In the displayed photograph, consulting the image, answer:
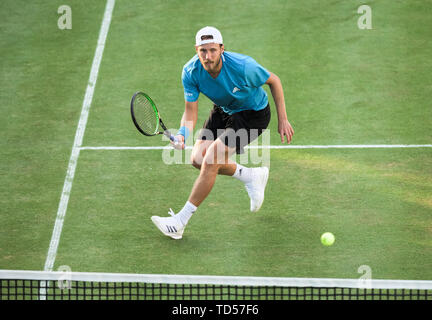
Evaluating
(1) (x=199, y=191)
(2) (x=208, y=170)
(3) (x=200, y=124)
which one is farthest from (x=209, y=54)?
(3) (x=200, y=124)

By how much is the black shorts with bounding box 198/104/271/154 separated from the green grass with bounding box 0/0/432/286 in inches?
28.6

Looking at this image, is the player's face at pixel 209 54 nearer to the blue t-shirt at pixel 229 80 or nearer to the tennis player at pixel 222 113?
the tennis player at pixel 222 113

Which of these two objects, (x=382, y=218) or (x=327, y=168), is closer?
(x=382, y=218)

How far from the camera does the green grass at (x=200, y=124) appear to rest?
644 centimetres

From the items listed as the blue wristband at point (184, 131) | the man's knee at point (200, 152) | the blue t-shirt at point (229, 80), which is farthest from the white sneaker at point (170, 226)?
the blue t-shirt at point (229, 80)

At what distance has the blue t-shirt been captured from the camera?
641 centimetres

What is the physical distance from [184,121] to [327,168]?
74.8 inches

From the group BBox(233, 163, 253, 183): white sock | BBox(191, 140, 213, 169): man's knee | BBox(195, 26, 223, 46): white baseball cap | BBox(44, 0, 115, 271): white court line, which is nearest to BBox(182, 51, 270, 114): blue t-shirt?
BBox(195, 26, 223, 46): white baseball cap

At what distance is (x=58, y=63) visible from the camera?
10.1 m

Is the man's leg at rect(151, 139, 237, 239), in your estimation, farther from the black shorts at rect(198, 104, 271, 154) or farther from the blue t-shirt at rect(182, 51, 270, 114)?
the blue t-shirt at rect(182, 51, 270, 114)

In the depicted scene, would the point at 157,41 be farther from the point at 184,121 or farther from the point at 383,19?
the point at 184,121
